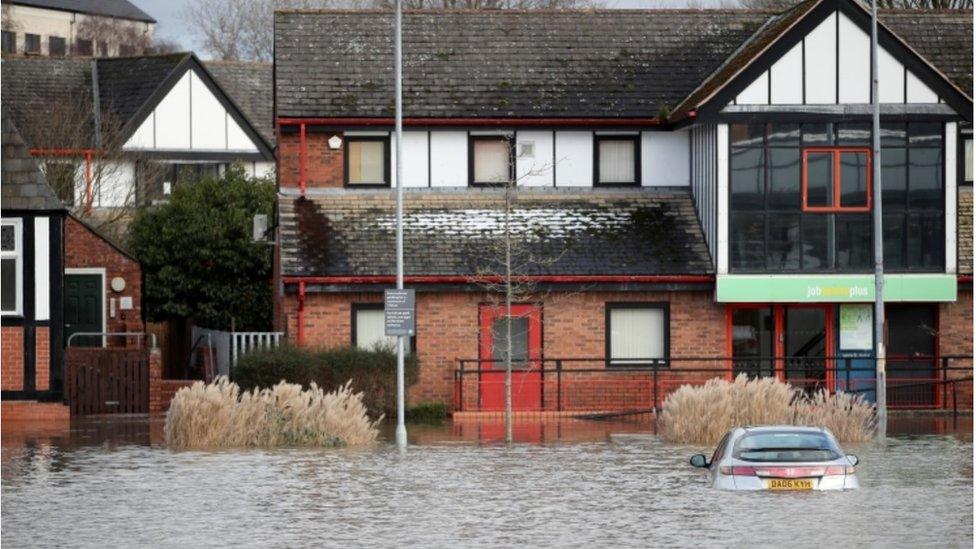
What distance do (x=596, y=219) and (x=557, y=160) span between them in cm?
169

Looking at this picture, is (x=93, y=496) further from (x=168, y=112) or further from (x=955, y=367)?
(x=168, y=112)

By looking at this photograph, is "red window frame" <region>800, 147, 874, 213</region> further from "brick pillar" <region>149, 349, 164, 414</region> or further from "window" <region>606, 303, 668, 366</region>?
"brick pillar" <region>149, 349, 164, 414</region>

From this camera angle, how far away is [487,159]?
44.7 meters

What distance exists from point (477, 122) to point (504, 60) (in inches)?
99.0

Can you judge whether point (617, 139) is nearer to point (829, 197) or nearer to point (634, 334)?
point (634, 334)

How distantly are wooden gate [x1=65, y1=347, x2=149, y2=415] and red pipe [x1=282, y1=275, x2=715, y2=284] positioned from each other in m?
3.65

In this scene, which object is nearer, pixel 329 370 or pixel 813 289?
pixel 329 370

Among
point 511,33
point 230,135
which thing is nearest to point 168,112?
point 230,135

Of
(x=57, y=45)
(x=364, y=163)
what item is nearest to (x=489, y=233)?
(x=364, y=163)

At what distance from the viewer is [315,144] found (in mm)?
44188

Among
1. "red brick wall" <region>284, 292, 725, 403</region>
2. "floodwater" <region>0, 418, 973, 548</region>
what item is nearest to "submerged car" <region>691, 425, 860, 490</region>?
"floodwater" <region>0, 418, 973, 548</region>

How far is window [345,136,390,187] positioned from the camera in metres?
44.3

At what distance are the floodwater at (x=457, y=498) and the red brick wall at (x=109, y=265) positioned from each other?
12.0 meters

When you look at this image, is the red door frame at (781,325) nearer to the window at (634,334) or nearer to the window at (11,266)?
the window at (634,334)
